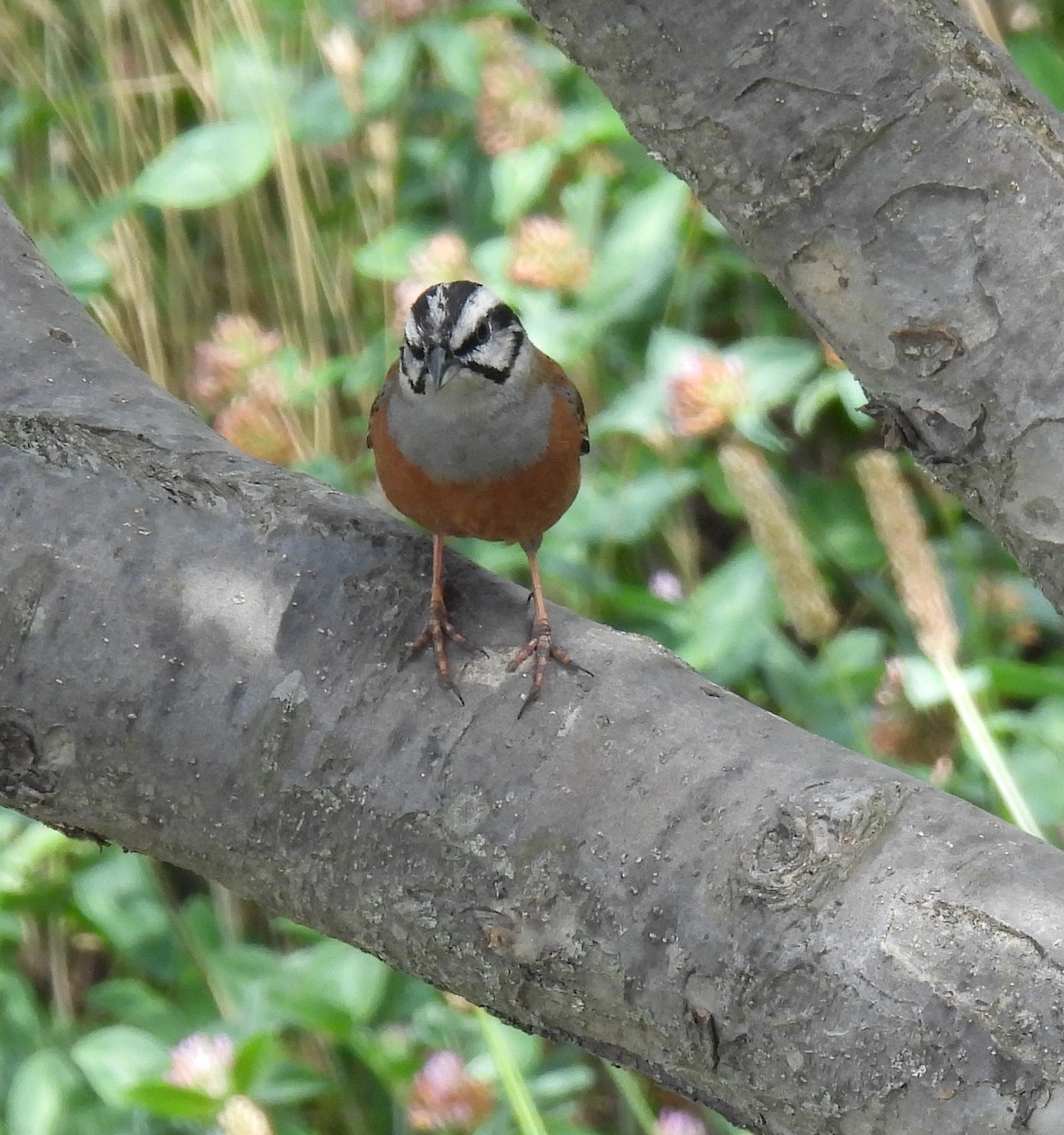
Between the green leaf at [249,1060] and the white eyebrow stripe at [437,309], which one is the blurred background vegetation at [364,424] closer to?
the green leaf at [249,1060]

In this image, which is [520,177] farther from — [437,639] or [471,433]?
[437,639]

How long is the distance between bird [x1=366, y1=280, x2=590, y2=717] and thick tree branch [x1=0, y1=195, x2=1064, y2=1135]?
421mm

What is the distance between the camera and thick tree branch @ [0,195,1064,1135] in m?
0.92

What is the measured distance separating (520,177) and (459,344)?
80 cm

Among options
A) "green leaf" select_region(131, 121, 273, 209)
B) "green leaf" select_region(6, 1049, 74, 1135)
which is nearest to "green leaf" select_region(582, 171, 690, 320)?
"green leaf" select_region(131, 121, 273, 209)

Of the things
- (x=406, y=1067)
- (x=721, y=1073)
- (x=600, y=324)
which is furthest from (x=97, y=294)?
(x=721, y=1073)

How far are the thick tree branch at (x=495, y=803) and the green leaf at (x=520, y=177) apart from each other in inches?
49.6

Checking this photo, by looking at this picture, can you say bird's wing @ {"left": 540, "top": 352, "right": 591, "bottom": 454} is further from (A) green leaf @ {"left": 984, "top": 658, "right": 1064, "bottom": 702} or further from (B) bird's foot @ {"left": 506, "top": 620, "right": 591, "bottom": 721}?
(B) bird's foot @ {"left": 506, "top": 620, "right": 591, "bottom": 721}

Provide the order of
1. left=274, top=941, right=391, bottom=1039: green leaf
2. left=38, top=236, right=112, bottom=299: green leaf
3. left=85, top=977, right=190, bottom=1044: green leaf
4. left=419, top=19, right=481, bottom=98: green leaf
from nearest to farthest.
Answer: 1. left=274, top=941, right=391, bottom=1039: green leaf
2. left=85, top=977, right=190, bottom=1044: green leaf
3. left=38, top=236, right=112, bottom=299: green leaf
4. left=419, top=19, right=481, bottom=98: green leaf

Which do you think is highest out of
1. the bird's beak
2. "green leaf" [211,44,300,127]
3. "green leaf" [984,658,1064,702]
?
the bird's beak

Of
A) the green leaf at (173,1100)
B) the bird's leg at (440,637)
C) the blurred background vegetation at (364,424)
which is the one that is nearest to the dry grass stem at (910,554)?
the blurred background vegetation at (364,424)

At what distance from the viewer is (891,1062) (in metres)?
0.91

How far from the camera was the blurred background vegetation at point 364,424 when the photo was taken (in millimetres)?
2066

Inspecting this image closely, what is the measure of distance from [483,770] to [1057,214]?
2.27 feet
